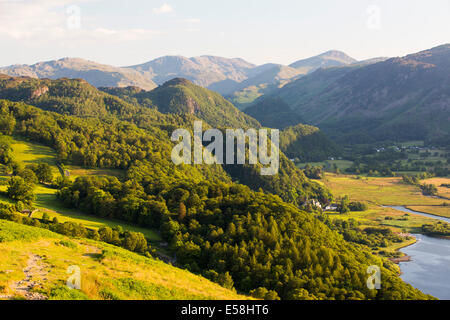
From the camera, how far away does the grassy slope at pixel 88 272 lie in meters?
37.0

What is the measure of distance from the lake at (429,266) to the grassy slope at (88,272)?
79.9m

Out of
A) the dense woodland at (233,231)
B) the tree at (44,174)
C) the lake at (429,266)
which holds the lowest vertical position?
the lake at (429,266)

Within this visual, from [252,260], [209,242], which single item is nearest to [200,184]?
[209,242]

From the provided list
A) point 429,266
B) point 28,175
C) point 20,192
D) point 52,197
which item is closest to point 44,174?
point 28,175

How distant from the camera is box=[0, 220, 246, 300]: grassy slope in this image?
3697cm

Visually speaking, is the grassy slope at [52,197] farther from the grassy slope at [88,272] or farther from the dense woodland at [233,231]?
the grassy slope at [88,272]

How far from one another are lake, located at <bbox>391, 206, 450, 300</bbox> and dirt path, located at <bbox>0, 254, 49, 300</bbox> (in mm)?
96701

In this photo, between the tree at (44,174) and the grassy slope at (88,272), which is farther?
the tree at (44,174)

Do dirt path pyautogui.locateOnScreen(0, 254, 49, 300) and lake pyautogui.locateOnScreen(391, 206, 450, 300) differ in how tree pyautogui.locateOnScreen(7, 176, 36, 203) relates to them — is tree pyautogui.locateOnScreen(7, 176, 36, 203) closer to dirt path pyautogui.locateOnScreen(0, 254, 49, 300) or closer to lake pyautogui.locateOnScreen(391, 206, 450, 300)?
dirt path pyautogui.locateOnScreen(0, 254, 49, 300)

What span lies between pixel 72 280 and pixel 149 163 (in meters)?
120

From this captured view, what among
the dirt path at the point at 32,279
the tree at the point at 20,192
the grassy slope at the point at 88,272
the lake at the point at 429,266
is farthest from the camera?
the lake at the point at 429,266

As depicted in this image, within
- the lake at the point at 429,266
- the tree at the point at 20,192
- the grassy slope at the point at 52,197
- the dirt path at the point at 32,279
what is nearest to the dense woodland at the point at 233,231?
the tree at the point at 20,192

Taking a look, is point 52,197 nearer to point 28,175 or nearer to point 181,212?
point 28,175

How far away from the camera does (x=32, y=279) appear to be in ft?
124
